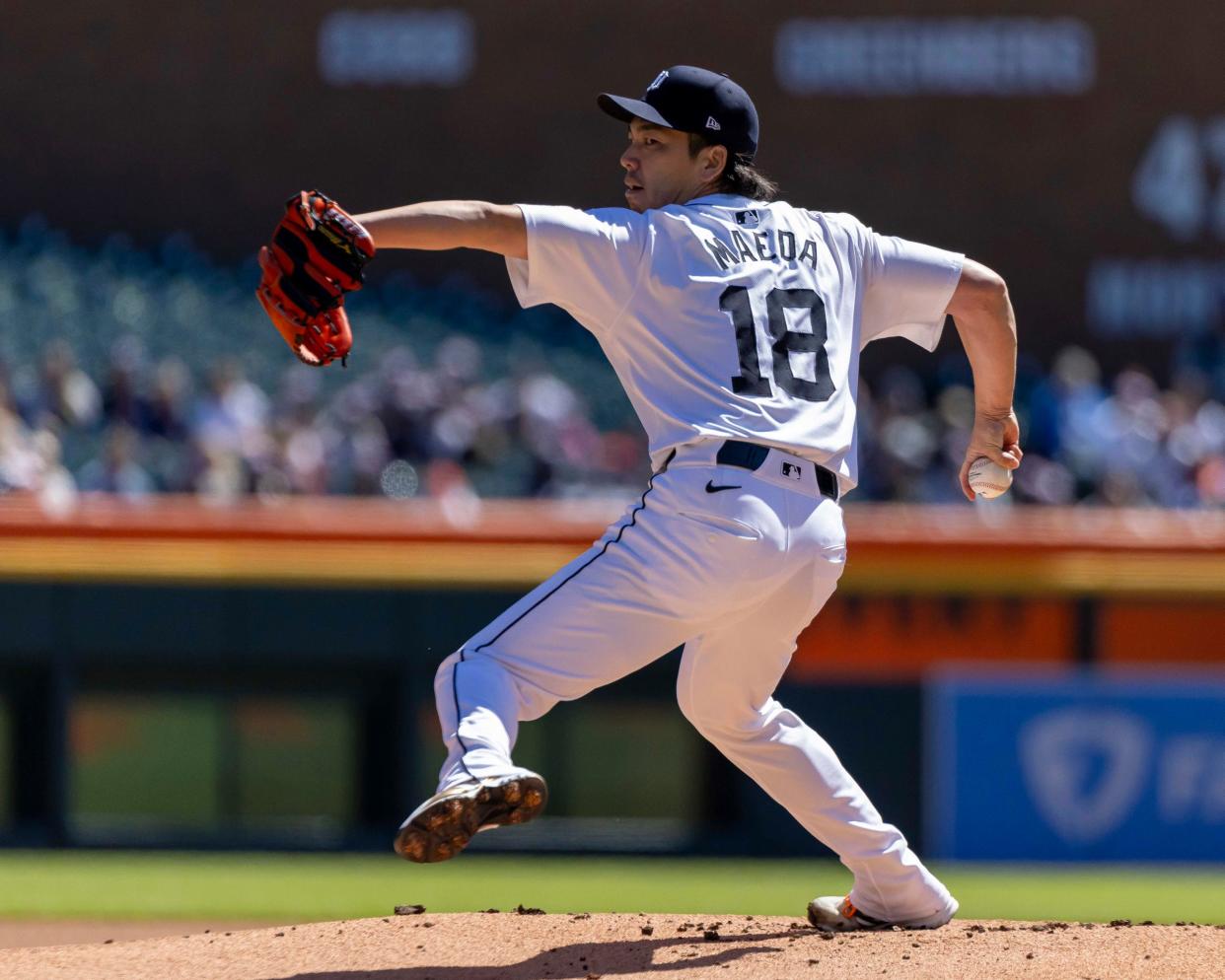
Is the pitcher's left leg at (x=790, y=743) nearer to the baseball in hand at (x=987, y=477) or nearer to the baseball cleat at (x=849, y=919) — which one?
the baseball cleat at (x=849, y=919)

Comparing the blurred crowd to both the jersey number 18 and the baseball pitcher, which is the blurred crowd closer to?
the baseball pitcher

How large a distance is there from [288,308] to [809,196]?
424 inches

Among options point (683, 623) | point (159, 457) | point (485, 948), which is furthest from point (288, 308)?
point (159, 457)

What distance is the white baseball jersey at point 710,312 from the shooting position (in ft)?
11.4

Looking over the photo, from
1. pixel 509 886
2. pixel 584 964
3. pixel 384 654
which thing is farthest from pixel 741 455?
pixel 384 654

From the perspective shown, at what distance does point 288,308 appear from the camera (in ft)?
11.2

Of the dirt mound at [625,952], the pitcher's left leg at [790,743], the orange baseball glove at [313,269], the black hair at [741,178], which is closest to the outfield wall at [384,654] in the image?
the dirt mound at [625,952]

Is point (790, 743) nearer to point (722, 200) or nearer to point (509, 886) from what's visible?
point (722, 200)

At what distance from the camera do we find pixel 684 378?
3.52 metres

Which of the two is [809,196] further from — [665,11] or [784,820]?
[784,820]

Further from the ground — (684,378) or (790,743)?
(684,378)

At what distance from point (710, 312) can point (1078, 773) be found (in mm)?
5969

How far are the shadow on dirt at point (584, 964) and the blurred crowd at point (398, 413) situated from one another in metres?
5.68

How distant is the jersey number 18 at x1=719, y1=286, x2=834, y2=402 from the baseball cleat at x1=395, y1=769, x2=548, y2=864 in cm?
84
